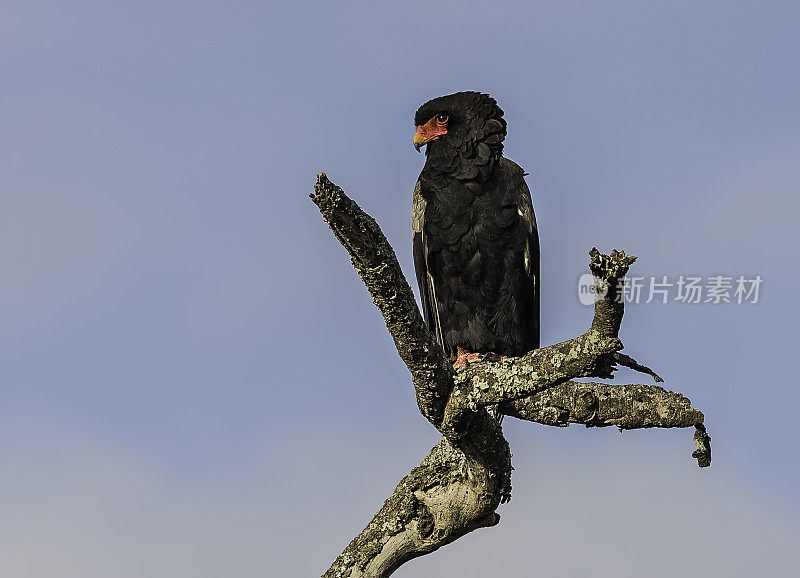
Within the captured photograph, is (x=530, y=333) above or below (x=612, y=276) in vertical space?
above

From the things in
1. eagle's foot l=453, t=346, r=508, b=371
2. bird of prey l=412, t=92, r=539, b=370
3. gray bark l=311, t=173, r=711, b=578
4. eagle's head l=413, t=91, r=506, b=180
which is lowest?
gray bark l=311, t=173, r=711, b=578

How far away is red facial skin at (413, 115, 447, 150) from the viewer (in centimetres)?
745

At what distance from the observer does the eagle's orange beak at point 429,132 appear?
745 cm

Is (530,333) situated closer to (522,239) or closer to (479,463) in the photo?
(522,239)

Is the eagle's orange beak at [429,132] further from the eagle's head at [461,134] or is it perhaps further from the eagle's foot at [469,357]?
the eagle's foot at [469,357]

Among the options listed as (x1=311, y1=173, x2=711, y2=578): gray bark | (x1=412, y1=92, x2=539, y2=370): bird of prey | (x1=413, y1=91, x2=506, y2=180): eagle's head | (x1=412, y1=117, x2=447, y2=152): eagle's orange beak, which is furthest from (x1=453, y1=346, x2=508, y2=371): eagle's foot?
(x1=412, y1=117, x2=447, y2=152): eagle's orange beak

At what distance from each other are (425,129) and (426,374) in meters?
3.29

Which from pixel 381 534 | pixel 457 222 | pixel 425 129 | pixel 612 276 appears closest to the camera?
pixel 612 276

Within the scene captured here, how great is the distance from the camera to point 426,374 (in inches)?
190

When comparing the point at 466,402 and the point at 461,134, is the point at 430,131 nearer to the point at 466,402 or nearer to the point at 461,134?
the point at 461,134

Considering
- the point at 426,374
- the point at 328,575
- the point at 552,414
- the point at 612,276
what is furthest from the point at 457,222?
the point at 612,276

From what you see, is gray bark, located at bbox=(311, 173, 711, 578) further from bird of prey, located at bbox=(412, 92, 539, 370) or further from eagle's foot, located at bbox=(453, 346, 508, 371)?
bird of prey, located at bbox=(412, 92, 539, 370)

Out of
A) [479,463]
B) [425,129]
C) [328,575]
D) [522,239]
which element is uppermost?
[425,129]

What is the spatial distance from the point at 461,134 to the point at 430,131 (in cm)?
30
